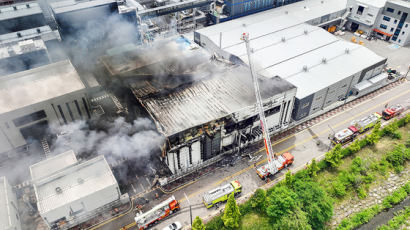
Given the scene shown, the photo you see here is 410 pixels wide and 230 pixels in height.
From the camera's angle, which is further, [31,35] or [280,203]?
[31,35]

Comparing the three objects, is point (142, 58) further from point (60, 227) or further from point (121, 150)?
point (60, 227)

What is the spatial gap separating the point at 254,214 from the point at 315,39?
44.8 metres

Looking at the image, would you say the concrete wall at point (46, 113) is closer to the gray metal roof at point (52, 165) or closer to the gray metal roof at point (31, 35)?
the gray metal roof at point (52, 165)

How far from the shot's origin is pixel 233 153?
Answer: 46.2 m

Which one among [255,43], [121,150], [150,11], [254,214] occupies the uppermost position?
[150,11]

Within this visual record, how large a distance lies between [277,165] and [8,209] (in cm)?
3554

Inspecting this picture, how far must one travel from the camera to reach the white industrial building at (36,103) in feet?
143

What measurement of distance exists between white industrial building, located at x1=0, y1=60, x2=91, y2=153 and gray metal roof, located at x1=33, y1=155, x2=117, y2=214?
12.2 meters

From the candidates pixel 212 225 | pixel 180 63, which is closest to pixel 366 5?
pixel 180 63

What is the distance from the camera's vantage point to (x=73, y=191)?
35.8m

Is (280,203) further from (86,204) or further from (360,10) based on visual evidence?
(360,10)

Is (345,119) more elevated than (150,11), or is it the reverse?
(150,11)

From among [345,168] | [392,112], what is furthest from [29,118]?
[392,112]

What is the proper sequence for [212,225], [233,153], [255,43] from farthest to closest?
[255,43] < [233,153] < [212,225]
